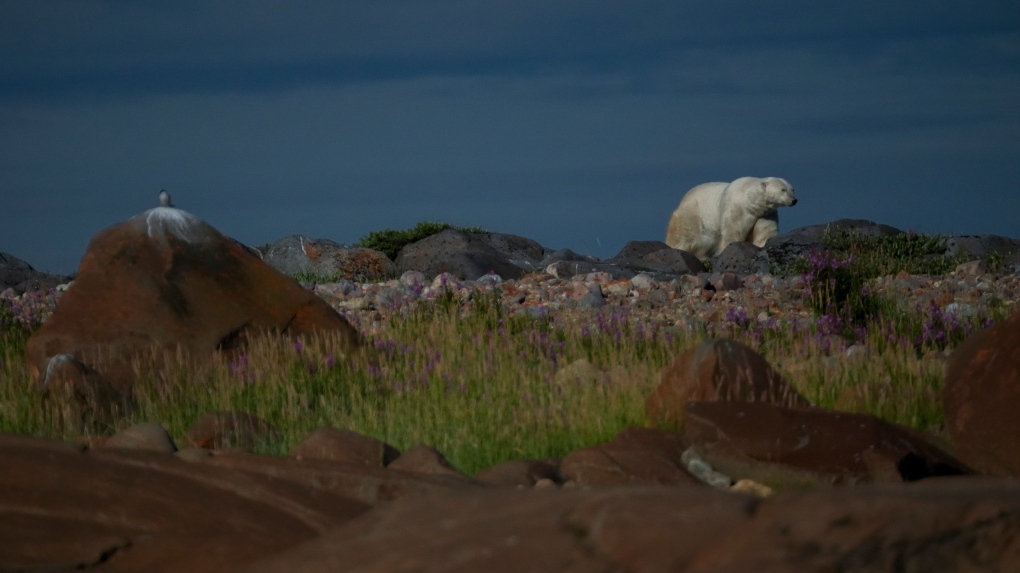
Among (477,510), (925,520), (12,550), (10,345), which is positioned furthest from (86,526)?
(10,345)

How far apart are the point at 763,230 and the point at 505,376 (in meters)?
18.1

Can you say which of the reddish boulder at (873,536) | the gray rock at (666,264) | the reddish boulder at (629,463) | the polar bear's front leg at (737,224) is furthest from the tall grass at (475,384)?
the polar bear's front leg at (737,224)

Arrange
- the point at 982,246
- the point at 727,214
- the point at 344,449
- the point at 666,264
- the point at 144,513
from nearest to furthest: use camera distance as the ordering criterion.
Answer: the point at 144,513 → the point at 344,449 → the point at 666,264 → the point at 982,246 → the point at 727,214

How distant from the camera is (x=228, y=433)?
6609 mm

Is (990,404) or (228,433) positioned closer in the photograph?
(990,404)

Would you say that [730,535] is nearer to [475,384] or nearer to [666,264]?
[475,384]

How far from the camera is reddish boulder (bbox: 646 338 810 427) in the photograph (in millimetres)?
6383

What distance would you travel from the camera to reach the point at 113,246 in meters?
8.95

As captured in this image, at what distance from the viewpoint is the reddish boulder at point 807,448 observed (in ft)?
17.5

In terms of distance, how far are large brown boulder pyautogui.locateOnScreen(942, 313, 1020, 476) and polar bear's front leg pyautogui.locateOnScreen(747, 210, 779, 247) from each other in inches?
751

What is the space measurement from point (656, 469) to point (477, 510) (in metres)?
2.62

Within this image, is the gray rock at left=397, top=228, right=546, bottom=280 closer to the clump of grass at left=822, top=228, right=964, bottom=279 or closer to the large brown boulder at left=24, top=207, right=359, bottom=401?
the clump of grass at left=822, top=228, right=964, bottom=279

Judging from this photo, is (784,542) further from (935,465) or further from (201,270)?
(201,270)

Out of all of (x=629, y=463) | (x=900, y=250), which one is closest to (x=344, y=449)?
(x=629, y=463)
